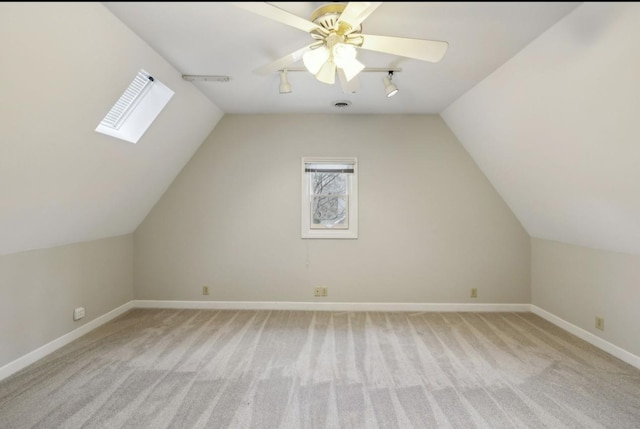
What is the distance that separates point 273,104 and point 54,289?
2711 mm

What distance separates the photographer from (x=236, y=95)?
3219 mm

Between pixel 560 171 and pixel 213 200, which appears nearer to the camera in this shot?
pixel 560 171

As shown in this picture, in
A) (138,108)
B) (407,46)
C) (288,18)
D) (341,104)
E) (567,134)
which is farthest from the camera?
(341,104)

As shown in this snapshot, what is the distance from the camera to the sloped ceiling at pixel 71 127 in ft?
5.14

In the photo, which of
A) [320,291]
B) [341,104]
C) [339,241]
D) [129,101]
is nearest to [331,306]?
[320,291]

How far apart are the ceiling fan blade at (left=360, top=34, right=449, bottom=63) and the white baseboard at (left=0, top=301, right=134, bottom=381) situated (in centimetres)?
337

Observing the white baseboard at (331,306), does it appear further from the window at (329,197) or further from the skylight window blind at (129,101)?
the skylight window blind at (129,101)

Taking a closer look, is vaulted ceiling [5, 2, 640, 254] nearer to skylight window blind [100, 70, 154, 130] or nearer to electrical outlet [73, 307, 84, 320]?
skylight window blind [100, 70, 154, 130]

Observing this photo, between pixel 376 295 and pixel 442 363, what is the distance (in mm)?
1332

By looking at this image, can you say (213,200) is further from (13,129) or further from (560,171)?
(560,171)

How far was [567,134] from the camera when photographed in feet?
7.59

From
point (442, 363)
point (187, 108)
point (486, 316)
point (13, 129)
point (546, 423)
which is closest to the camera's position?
point (13, 129)

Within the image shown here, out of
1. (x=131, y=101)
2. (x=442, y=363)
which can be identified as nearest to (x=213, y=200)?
(x=131, y=101)

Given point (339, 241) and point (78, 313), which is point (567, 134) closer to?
point (339, 241)
